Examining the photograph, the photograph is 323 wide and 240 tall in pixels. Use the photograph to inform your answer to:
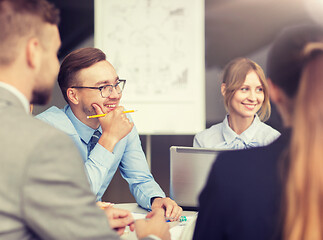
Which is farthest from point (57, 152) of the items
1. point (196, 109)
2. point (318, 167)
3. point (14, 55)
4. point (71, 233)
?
point (196, 109)

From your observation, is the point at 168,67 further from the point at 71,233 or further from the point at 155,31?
the point at 71,233

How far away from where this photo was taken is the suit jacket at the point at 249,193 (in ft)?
2.57

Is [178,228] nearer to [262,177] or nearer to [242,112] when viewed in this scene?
[262,177]

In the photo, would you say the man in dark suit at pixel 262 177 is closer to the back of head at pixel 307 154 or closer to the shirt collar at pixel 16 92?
the back of head at pixel 307 154

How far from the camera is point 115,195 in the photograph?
3703 mm

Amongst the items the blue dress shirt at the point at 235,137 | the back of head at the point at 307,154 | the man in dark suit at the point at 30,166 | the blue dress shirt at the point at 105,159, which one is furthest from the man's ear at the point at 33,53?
the blue dress shirt at the point at 235,137

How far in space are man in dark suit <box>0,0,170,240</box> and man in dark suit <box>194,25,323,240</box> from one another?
0.89 feet

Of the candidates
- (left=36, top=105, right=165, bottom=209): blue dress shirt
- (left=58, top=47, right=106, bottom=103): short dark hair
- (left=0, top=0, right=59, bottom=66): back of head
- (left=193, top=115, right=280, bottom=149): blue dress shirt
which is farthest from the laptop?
(left=193, top=115, right=280, bottom=149): blue dress shirt

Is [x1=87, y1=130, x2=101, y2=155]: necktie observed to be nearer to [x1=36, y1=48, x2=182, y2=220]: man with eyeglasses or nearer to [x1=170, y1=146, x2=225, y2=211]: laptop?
[x1=36, y1=48, x2=182, y2=220]: man with eyeglasses

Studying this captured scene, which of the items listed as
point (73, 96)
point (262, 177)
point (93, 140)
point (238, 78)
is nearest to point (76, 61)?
point (73, 96)

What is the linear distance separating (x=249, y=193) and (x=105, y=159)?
1.02 meters

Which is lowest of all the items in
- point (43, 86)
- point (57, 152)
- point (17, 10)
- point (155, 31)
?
point (57, 152)

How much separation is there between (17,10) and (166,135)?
290cm

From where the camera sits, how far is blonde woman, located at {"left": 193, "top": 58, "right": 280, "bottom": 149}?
276 cm
